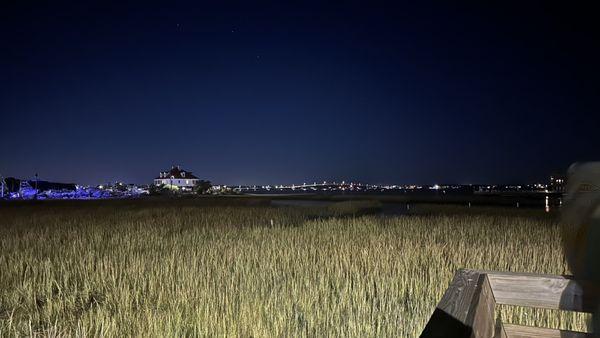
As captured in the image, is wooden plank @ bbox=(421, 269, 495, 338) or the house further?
the house

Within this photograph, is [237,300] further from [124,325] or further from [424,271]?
[424,271]

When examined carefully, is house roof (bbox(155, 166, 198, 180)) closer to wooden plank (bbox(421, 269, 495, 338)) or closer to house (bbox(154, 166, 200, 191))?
house (bbox(154, 166, 200, 191))

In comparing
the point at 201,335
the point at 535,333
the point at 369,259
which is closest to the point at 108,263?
the point at 201,335

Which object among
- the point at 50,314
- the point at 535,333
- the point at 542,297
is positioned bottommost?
→ the point at 50,314

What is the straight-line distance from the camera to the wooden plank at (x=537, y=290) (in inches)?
88.5

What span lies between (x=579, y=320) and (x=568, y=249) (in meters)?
3.39

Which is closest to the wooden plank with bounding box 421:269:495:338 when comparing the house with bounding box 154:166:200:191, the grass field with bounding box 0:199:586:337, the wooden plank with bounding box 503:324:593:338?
the wooden plank with bounding box 503:324:593:338

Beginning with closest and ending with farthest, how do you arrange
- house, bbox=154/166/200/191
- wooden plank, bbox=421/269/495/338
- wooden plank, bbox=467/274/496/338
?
wooden plank, bbox=421/269/495/338 < wooden plank, bbox=467/274/496/338 < house, bbox=154/166/200/191

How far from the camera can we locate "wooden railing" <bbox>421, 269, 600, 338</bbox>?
1.75 m

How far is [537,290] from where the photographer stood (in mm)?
2352

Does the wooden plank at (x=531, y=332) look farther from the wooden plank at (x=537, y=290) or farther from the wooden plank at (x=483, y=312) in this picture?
the wooden plank at (x=483, y=312)

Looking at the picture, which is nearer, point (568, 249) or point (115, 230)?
point (568, 249)

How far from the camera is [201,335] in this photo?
389 cm

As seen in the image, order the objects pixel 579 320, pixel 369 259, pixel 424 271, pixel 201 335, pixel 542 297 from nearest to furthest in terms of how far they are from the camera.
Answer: pixel 542 297 < pixel 201 335 < pixel 579 320 < pixel 424 271 < pixel 369 259
